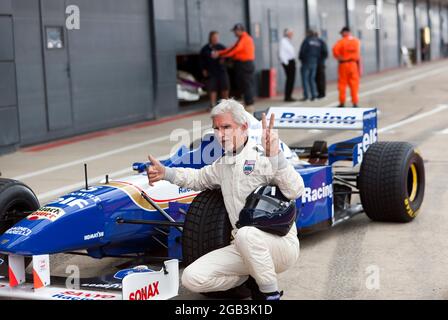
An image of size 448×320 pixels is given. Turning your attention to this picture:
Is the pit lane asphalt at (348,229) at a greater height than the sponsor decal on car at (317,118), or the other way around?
the sponsor decal on car at (317,118)

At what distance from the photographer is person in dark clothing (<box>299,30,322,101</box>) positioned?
20828mm

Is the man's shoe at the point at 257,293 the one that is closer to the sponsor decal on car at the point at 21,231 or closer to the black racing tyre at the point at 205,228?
the black racing tyre at the point at 205,228

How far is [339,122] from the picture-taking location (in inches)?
320

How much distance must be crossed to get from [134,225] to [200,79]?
50.5ft

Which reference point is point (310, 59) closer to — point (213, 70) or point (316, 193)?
point (213, 70)

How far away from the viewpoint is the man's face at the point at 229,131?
16.6 feet

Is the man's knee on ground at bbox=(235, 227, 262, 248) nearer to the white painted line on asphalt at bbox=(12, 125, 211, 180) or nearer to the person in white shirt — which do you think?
the white painted line on asphalt at bbox=(12, 125, 211, 180)

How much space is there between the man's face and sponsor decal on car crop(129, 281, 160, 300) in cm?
88

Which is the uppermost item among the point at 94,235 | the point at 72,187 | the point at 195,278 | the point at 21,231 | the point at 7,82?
the point at 7,82

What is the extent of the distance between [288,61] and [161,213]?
1608 cm

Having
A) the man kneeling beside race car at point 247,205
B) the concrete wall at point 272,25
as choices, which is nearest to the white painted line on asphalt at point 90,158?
the man kneeling beside race car at point 247,205

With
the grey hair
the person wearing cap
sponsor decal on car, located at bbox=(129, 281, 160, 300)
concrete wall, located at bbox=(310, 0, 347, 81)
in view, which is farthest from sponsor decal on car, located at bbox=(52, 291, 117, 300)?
concrete wall, located at bbox=(310, 0, 347, 81)

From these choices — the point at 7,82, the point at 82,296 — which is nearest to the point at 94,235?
the point at 82,296

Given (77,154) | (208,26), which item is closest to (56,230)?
(77,154)
